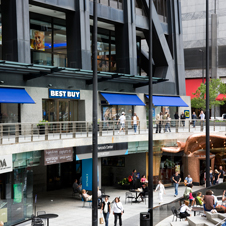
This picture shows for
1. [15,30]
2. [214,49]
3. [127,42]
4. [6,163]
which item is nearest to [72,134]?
[6,163]

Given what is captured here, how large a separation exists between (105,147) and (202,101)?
34819 mm

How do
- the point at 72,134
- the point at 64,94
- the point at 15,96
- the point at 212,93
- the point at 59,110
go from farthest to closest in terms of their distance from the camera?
1. the point at 212,93
2. the point at 59,110
3. the point at 64,94
4. the point at 15,96
5. the point at 72,134

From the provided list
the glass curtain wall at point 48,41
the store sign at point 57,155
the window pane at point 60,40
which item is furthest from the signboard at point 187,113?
the store sign at point 57,155

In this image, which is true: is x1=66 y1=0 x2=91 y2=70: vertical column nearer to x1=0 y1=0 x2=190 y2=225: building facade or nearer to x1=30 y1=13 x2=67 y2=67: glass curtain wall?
x1=0 y1=0 x2=190 y2=225: building facade

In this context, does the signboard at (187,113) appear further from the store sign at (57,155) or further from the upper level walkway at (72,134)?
the store sign at (57,155)

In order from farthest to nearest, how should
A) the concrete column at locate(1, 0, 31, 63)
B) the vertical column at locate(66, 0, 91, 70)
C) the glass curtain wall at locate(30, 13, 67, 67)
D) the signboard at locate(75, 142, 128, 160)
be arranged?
1. the glass curtain wall at locate(30, 13, 67, 67)
2. the vertical column at locate(66, 0, 91, 70)
3. the concrete column at locate(1, 0, 31, 63)
4. the signboard at locate(75, 142, 128, 160)

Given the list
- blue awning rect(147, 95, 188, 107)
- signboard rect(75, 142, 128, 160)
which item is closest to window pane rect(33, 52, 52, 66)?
signboard rect(75, 142, 128, 160)

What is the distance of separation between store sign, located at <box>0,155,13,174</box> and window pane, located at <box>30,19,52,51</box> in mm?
14783

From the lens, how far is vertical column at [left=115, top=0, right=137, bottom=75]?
3459cm

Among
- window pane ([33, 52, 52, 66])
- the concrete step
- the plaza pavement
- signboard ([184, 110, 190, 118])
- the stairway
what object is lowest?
the plaza pavement

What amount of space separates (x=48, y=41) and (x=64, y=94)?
4952 mm

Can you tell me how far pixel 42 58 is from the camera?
102ft

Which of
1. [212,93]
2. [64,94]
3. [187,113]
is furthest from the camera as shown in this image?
[212,93]

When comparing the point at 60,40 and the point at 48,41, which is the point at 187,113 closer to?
the point at 60,40
